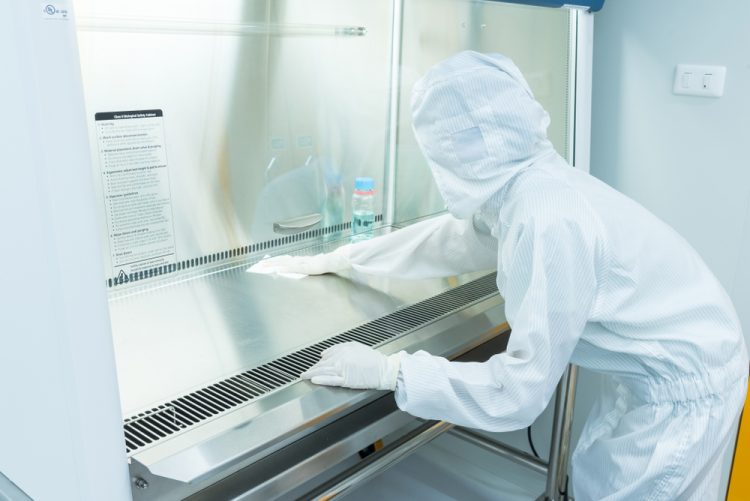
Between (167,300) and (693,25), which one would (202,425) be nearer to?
(167,300)

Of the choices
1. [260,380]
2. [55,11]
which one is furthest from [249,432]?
[55,11]

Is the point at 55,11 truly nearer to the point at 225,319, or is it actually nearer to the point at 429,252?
the point at 225,319

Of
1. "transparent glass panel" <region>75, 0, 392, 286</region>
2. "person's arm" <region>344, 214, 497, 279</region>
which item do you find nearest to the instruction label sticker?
"transparent glass panel" <region>75, 0, 392, 286</region>

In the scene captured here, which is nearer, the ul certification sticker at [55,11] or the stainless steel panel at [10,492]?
the ul certification sticker at [55,11]

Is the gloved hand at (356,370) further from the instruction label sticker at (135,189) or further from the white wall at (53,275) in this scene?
the instruction label sticker at (135,189)

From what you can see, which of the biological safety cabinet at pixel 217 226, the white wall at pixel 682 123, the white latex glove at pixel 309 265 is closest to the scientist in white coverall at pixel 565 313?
the biological safety cabinet at pixel 217 226

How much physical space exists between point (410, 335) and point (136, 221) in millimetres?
614

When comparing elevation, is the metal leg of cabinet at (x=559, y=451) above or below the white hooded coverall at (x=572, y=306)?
below

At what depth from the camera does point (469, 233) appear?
149cm

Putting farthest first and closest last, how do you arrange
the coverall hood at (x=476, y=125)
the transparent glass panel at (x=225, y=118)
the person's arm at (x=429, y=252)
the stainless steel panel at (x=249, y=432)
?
the person's arm at (x=429, y=252), the transparent glass panel at (x=225, y=118), the coverall hood at (x=476, y=125), the stainless steel panel at (x=249, y=432)

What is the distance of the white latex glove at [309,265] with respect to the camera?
5.21 ft

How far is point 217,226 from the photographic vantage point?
1559 mm

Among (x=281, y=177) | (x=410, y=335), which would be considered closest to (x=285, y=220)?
(x=281, y=177)

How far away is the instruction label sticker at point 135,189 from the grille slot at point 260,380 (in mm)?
450
